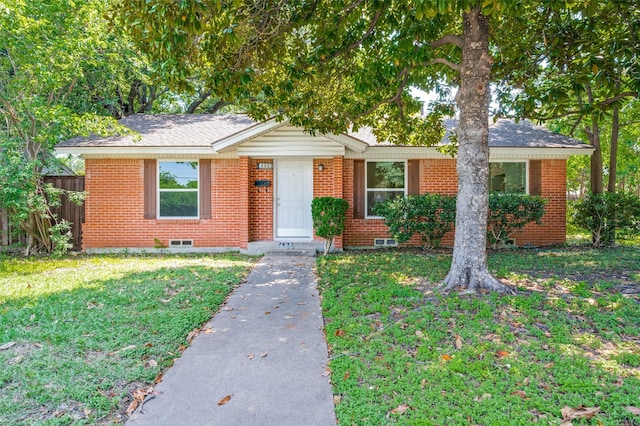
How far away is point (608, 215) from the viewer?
10039 millimetres

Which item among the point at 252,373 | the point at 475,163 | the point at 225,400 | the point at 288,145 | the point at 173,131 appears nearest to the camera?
the point at 225,400

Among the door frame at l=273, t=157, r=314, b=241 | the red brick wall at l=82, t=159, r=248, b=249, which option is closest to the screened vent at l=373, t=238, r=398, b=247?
the door frame at l=273, t=157, r=314, b=241

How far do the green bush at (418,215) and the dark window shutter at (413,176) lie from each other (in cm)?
89

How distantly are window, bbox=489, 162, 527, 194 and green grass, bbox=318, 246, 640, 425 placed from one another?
15.0 feet

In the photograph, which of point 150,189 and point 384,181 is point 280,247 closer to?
point 384,181

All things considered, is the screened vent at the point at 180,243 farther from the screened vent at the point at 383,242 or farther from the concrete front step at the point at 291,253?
the screened vent at the point at 383,242

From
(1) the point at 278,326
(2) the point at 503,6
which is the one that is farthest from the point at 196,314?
(2) the point at 503,6

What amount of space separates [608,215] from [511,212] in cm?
285

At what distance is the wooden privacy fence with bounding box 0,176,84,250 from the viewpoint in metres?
10.3

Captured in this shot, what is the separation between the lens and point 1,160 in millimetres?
8695

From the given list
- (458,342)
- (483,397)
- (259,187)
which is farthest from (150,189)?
(483,397)

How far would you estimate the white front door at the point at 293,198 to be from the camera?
34.4 feet

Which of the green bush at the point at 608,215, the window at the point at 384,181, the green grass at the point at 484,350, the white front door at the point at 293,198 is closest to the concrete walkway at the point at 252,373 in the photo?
the green grass at the point at 484,350

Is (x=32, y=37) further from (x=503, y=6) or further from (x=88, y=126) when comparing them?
(x=503, y=6)
